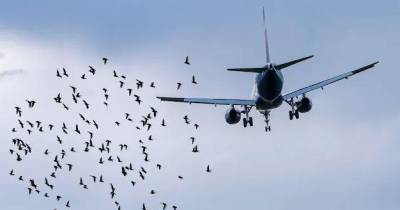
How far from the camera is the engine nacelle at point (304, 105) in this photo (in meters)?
158

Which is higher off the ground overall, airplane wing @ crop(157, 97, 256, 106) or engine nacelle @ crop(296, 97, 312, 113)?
airplane wing @ crop(157, 97, 256, 106)

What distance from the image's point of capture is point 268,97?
487 feet

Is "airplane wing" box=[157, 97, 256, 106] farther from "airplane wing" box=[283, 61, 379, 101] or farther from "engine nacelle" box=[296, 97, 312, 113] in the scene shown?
"engine nacelle" box=[296, 97, 312, 113]

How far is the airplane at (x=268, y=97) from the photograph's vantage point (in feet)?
484

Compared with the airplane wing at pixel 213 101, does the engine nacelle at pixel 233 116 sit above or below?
below

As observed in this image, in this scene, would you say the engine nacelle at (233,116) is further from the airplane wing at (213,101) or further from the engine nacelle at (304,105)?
the engine nacelle at (304,105)

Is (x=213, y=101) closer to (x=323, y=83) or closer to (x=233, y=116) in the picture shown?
(x=233, y=116)

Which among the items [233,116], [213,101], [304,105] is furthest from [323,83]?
[213,101]

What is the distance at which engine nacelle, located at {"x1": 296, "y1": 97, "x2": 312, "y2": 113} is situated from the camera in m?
158

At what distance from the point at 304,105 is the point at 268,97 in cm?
1105

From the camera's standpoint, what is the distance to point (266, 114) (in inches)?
6186

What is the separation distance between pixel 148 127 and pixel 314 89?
1119 inches

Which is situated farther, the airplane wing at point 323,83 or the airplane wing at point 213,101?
the airplane wing at point 323,83

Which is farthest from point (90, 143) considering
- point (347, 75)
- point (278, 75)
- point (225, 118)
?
point (347, 75)
